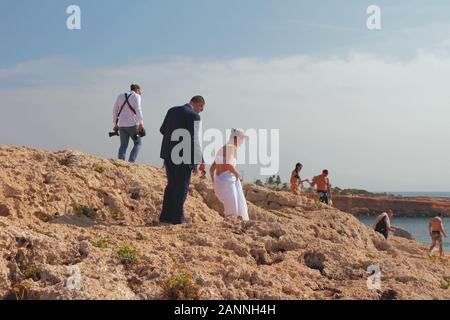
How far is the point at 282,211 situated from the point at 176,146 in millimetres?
5651

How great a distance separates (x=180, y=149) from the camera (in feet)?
28.6

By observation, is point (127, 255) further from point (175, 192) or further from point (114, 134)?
point (114, 134)

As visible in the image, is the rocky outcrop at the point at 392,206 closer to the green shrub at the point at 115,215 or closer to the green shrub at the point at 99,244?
the green shrub at the point at 115,215

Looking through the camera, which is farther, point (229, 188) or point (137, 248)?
point (229, 188)

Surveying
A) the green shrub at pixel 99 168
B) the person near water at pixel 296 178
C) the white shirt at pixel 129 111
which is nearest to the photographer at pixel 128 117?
the white shirt at pixel 129 111

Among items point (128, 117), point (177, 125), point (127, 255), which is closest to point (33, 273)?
point (127, 255)

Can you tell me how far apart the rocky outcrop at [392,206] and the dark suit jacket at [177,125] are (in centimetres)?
6341

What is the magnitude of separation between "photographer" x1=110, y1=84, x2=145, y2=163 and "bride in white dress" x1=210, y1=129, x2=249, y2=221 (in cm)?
341

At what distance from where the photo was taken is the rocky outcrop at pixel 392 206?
7456 centimetres

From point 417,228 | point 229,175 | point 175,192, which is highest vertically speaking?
point 229,175

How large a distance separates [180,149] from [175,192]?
2.37 ft

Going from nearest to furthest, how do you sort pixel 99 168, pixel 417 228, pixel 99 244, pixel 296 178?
pixel 99 244, pixel 99 168, pixel 296 178, pixel 417 228
